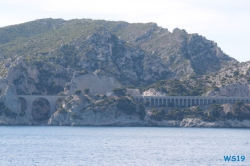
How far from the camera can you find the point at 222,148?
9169 cm

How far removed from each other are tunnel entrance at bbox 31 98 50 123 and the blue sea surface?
109ft

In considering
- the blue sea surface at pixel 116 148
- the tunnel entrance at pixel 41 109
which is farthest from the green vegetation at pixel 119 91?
the blue sea surface at pixel 116 148

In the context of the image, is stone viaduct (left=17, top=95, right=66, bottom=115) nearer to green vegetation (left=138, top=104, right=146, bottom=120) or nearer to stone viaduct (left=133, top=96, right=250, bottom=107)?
green vegetation (left=138, top=104, right=146, bottom=120)

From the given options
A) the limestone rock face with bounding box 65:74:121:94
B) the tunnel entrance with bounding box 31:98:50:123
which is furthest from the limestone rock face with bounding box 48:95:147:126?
the tunnel entrance with bounding box 31:98:50:123

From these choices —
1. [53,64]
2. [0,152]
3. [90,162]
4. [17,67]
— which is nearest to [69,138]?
[0,152]

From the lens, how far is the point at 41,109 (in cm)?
15675

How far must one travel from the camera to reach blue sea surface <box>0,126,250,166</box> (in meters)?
74.0

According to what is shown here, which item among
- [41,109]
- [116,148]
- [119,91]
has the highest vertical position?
[119,91]

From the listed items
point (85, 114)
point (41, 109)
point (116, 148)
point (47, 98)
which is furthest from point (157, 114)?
point (116, 148)

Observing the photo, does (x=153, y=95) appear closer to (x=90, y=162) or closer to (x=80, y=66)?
(x=80, y=66)

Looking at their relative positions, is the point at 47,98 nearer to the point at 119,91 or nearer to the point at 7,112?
the point at 7,112

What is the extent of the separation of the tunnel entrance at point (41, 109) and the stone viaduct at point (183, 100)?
793 inches

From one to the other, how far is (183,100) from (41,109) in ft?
107

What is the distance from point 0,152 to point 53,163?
1331 centimetres
